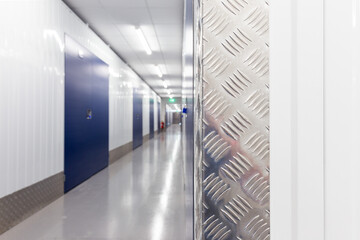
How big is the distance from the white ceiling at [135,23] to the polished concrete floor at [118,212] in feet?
10.2

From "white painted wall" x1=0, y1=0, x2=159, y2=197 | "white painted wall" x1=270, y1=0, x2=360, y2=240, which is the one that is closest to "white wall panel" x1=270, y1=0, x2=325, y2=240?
"white painted wall" x1=270, y1=0, x2=360, y2=240

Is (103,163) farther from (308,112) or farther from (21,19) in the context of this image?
(308,112)

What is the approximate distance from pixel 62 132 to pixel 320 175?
4.17 meters

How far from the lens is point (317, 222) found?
0.55 m

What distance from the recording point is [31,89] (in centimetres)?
321

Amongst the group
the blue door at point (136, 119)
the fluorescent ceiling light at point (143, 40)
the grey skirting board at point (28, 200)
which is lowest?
the grey skirting board at point (28, 200)

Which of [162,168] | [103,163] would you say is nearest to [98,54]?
[103,163]

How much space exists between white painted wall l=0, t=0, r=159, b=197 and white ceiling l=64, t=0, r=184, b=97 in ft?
1.61

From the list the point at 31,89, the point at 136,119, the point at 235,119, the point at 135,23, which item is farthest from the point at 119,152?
the point at 235,119

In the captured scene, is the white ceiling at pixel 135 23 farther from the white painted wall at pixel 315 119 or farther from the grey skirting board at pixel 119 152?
the white painted wall at pixel 315 119

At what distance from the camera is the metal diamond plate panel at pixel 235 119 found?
909 millimetres

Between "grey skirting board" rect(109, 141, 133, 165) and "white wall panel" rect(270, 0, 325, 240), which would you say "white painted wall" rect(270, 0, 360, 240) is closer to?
"white wall panel" rect(270, 0, 325, 240)

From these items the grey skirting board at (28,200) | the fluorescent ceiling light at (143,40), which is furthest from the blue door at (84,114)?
the fluorescent ceiling light at (143,40)

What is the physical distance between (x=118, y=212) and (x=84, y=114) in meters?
2.44
